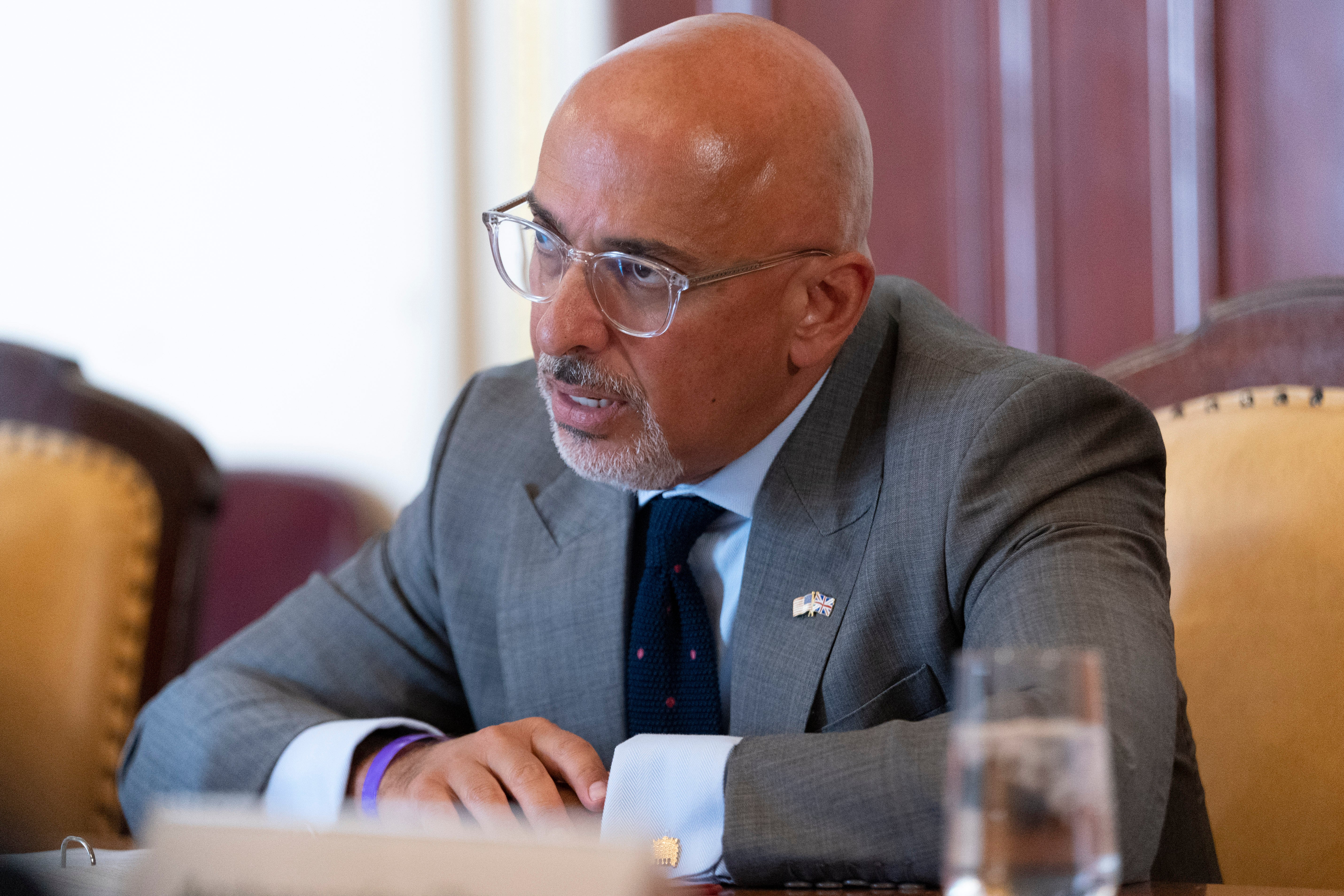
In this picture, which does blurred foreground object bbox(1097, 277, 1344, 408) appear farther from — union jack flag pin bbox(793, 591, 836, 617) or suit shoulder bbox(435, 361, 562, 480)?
suit shoulder bbox(435, 361, 562, 480)

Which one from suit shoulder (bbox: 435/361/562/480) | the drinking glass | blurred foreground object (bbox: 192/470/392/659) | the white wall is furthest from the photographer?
the white wall

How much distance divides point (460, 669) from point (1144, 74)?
4.54 feet

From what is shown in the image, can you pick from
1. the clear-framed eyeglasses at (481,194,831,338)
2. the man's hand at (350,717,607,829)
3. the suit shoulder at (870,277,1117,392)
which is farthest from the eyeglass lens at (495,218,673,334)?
the man's hand at (350,717,607,829)

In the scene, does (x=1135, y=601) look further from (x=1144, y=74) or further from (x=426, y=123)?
(x=426, y=123)

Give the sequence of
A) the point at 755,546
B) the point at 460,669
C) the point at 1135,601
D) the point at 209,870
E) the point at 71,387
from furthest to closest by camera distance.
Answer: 1. the point at 71,387
2. the point at 460,669
3. the point at 755,546
4. the point at 1135,601
5. the point at 209,870

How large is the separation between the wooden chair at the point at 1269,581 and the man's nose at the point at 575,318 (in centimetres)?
62

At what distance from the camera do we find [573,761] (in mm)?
1033

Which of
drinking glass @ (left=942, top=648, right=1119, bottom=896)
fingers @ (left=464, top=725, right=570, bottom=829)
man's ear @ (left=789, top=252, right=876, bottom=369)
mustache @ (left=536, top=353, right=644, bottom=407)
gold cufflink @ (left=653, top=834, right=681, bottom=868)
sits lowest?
gold cufflink @ (left=653, top=834, right=681, bottom=868)

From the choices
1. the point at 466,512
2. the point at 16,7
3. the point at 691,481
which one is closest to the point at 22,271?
the point at 16,7

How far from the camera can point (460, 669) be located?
152 cm

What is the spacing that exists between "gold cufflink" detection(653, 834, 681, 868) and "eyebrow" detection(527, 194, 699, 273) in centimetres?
55

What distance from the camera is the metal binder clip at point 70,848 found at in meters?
0.88

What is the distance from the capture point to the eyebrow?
48.4 inches

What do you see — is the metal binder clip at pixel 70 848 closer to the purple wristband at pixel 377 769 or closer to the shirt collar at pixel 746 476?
the purple wristband at pixel 377 769
